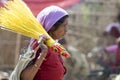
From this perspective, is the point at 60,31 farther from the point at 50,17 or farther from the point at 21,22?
the point at 21,22

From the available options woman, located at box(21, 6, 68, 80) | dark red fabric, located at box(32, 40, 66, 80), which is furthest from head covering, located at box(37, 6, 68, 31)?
dark red fabric, located at box(32, 40, 66, 80)

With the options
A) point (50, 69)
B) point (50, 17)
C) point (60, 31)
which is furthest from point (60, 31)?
point (50, 69)

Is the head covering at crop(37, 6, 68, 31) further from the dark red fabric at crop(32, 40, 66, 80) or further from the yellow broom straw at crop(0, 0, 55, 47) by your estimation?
the dark red fabric at crop(32, 40, 66, 80)

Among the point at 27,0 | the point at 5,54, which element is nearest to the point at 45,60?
the point at 27,0

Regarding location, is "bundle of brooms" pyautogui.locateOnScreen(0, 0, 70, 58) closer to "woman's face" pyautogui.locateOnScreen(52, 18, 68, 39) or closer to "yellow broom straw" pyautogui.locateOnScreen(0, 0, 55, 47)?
"yellow broom straw" pyautogui.locateOnScreen(0, 0, 55, 47)

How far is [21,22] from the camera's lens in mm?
4566

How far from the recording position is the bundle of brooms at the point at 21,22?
451 centimetres

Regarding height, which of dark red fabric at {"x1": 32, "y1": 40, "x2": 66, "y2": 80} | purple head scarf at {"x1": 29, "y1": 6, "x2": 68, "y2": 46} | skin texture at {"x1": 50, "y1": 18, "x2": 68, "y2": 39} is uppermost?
purple head scarf at {"x1": 29, "y1": 6, "x2": 68, "y2": 46}

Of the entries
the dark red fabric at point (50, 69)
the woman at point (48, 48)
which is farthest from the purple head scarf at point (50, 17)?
the dark red fabric at point (50, 69)

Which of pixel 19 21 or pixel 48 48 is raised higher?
pixel 19 21

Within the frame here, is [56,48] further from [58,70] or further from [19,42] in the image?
[19,42]

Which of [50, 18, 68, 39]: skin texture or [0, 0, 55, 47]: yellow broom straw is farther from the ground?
[0, 0, 55, 47]: yellow broom straw

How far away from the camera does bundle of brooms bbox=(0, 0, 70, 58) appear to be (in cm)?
451

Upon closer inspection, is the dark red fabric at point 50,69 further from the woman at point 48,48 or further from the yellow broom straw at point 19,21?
the yellow broom straw at point 19,21
